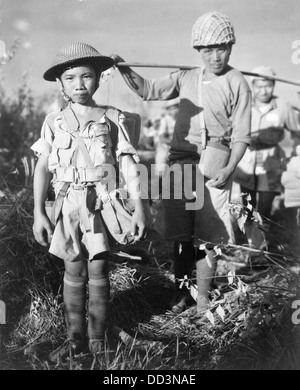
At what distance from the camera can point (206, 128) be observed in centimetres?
380

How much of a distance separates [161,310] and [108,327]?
22.8 inches

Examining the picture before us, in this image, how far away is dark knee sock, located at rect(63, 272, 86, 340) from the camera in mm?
3184

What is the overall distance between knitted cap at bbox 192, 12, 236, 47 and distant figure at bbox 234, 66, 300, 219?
2.19 m

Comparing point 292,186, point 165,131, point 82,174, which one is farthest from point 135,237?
point 165,131

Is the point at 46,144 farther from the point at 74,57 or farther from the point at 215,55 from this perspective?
the point at 215,55

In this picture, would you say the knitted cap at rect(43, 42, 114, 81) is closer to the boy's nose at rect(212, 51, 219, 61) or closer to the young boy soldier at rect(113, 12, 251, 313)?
the young boy soldier at rect(113, 12, 251, 313)

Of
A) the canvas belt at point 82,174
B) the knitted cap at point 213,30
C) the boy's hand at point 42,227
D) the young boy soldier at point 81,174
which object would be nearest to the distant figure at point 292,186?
the knitted cap at point 213,30

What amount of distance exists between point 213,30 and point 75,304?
5.99ft

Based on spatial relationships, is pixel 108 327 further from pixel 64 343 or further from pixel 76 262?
pixel 76 262

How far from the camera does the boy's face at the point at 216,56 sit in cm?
364

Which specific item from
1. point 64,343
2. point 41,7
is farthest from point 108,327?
point 41,7
